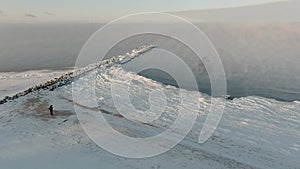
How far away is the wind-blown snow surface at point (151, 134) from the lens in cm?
2231

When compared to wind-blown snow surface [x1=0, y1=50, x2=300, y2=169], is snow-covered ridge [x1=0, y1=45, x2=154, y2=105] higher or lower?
higher

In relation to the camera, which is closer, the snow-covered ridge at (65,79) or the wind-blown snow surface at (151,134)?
the wind-blown snow surface at (151,134)

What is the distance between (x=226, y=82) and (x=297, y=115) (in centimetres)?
1272

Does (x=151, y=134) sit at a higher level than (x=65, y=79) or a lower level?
lower

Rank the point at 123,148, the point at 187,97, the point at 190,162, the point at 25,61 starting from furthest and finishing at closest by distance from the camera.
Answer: the point at 25,61
the point at 187,97
the point at 123,148
the point at 190,162

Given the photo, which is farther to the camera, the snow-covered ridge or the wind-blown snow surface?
the snow-covered ridge

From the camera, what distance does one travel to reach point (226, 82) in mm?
41781

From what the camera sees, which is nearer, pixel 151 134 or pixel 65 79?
pixel 151 134

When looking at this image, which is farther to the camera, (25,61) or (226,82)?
(25,61)

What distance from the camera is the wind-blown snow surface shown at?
73.2 feet

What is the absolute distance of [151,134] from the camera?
26328 mm

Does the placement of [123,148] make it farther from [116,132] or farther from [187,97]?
[187,97]

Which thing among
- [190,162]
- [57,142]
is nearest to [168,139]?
[190,162]

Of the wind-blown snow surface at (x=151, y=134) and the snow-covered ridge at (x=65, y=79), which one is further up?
the snow-covered ridge at (x=65, y=79)
